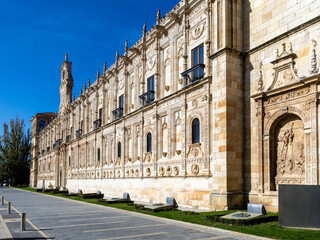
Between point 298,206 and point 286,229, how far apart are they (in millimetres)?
869

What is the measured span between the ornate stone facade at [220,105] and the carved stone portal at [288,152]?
0.15ft

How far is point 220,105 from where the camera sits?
18203 mm

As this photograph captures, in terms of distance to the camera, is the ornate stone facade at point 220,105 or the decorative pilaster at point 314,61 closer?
the decorative pilaster at point 314,61

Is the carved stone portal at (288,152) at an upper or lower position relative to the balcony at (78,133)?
lower

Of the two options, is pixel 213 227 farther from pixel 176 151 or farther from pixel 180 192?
pixel 176 151

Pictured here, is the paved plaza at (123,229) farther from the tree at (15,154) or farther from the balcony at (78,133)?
the tree at (15,154)

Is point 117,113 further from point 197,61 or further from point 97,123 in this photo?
point 197,61

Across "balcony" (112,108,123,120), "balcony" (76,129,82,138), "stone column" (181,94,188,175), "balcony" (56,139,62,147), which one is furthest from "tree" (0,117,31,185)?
"stone column" (181,94,188,175)

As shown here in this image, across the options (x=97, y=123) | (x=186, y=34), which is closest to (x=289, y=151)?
(x=186, y=34)

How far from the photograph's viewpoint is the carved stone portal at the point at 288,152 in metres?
15.2

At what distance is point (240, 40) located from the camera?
62.1ft

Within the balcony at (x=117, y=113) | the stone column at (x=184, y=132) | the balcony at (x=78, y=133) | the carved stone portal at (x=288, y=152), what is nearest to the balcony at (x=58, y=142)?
the balcony at (x=78, y=133)

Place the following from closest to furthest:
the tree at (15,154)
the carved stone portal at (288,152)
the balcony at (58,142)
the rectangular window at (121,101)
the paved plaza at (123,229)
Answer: the paved plaza at (123,229)
the carved stone portal at (288,152)
the rectangular window at (121,101)
the balcony at (58,142)
the tree at (15,154)

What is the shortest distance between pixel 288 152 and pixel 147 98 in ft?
48.2
